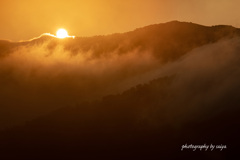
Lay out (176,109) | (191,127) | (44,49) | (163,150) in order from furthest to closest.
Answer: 1. (44,49)
2. (176,109)
3. (191,127)
4. (163,150)

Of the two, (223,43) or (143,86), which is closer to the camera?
(143,86)

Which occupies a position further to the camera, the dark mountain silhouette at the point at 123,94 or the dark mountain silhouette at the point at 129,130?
the dark mountain silhouette at the point at 123,94

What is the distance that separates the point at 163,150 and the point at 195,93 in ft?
88.6

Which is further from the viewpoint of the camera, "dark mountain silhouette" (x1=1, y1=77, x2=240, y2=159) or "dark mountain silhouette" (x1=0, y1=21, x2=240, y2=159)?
"dark mountain silhouette" (x1=0, y1=21, x2=240, y2=159)

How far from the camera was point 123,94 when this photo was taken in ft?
334

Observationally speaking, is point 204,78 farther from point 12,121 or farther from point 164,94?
point 12,121

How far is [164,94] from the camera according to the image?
101 m

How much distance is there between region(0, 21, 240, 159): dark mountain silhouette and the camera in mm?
86562

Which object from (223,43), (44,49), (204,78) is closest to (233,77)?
(204,78)

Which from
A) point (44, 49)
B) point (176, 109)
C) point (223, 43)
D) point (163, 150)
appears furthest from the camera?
point (44, 49)

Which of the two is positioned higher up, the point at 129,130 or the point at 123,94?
the point at 123,94

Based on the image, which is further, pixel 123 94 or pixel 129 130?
pixel 123 94

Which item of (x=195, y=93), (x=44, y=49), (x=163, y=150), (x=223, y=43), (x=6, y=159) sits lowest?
(x=163, y=150)

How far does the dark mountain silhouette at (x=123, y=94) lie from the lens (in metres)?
86.6
